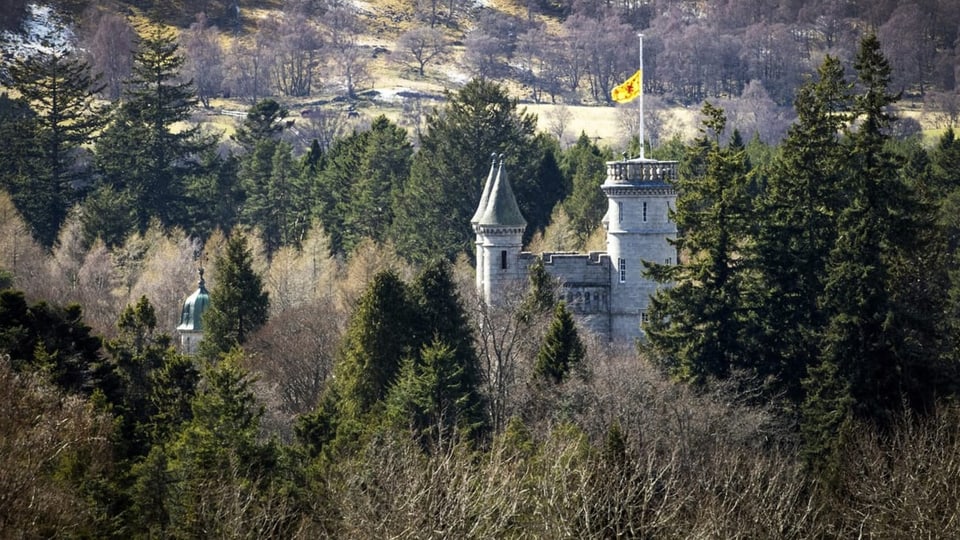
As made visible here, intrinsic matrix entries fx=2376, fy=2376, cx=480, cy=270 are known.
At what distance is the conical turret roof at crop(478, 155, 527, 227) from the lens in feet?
288

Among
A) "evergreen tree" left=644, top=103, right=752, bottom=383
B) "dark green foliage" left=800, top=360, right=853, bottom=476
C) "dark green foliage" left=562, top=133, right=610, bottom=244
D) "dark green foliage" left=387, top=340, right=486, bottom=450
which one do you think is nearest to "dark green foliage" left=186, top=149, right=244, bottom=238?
"dark green foliage" left=562, top=133, right=610, bottom=244

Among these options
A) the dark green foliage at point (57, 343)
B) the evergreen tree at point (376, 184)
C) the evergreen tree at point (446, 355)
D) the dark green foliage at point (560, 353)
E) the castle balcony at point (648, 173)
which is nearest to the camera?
the dark green foliage at point (57, 343)

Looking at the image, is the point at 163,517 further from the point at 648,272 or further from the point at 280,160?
the point at 280,160

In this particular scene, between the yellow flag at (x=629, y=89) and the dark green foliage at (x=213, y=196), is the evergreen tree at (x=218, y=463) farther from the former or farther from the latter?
the dark green foliage at (x=213, y=196)

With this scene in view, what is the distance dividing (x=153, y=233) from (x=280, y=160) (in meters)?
11.6

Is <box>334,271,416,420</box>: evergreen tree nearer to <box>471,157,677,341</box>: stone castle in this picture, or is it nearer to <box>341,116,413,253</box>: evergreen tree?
<box>471,157,677,341</box>: stone castle

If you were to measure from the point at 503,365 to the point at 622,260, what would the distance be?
1145 centimetres

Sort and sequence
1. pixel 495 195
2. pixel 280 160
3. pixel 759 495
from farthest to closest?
1. pixel 280 160
2. pixel 495 195
3. pixel 759 495

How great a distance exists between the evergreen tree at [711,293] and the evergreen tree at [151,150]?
47.4 metres

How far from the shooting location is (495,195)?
3497 inches

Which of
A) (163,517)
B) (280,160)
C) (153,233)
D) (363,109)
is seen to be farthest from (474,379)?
(363,109)

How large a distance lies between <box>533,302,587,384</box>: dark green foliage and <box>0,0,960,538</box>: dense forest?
10 centimetres

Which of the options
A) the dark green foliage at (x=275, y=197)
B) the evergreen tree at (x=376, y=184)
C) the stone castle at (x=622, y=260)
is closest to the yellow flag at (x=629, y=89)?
the stone castle at (x=622, y=260)

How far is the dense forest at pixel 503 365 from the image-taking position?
50.2m
